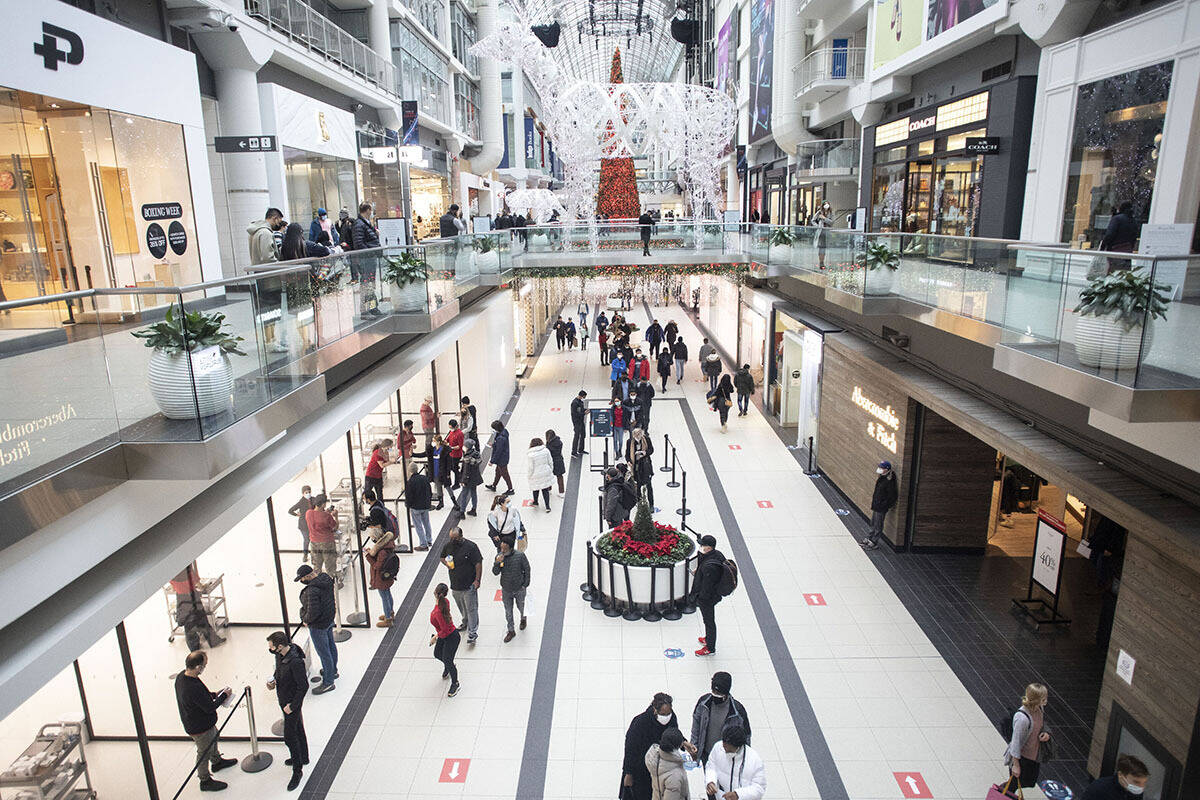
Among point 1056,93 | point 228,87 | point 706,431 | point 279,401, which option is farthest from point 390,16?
point 279,401

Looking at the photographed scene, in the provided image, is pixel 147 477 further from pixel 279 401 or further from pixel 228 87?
pixel 228 87

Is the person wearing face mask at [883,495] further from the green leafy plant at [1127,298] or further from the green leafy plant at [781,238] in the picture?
the green leafy plant at [781,238]

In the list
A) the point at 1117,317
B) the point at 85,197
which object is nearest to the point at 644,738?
the point at 1117,317

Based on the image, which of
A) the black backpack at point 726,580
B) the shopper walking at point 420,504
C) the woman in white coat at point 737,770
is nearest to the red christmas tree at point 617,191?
the shopper walking at point 420,504

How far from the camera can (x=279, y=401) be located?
5.36m

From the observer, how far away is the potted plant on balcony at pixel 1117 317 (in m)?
4.53

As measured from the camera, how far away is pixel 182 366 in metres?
4.38

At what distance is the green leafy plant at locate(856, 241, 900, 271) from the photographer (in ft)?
30.8

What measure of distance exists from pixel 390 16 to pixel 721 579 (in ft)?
69.9

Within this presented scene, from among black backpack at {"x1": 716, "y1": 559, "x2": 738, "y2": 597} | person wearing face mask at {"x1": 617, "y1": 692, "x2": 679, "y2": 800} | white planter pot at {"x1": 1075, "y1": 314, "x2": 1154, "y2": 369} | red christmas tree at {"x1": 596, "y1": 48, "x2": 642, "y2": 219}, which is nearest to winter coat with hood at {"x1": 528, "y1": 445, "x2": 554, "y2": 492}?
black backpack at {"x1": 716, "y1": 559, "x2": 738, "y2": 597}

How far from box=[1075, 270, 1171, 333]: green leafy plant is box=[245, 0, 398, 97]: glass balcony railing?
13.5m

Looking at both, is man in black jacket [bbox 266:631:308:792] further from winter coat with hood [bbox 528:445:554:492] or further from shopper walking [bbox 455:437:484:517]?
winter coat with hood [bbox 528:445:554:492]

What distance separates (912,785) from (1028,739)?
3.22 ft

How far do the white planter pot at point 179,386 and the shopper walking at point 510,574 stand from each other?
12.9 ft
